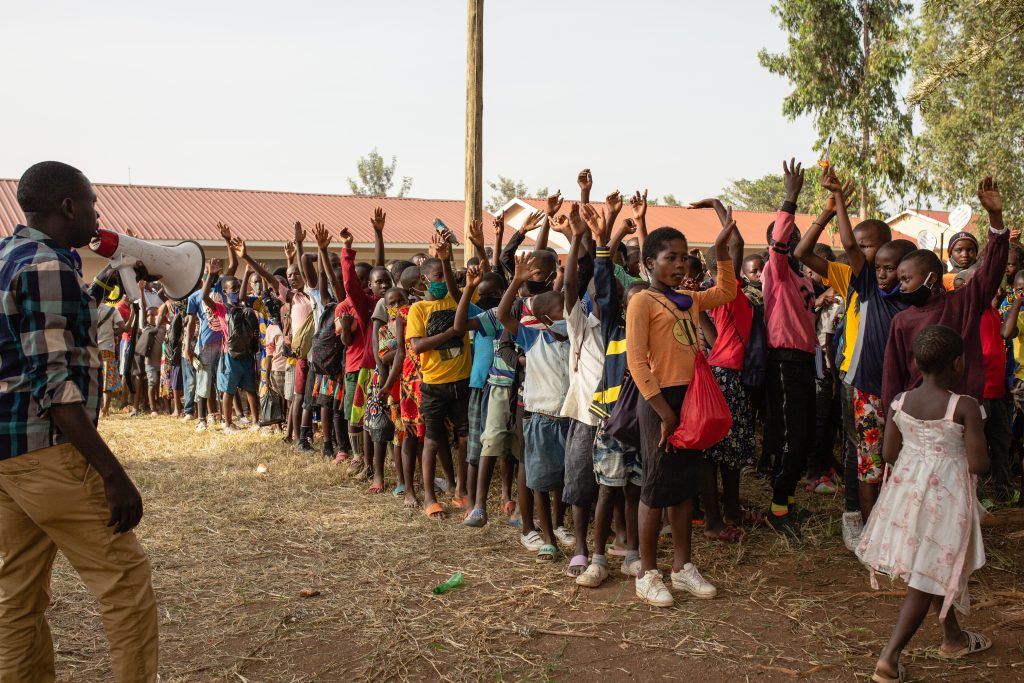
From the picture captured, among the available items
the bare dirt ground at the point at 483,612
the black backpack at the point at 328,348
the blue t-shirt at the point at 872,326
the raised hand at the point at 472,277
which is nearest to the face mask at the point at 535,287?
the raised hand at the point at 472,277

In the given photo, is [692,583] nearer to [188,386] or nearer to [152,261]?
[152,261]

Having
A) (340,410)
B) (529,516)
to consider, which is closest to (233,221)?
(340,410)

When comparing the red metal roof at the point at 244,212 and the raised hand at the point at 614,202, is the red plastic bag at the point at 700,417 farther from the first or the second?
the red metal roof at the point at 244,212

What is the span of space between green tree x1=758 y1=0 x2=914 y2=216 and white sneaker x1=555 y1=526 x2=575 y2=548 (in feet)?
52.0

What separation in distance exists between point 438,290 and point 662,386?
2.44 meters

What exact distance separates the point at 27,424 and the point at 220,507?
14.2ft

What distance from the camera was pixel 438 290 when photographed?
631 cm

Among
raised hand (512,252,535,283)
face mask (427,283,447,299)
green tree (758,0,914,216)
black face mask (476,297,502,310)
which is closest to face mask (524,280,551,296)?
raised hand (512,252,535,283)

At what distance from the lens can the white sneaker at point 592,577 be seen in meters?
4.70

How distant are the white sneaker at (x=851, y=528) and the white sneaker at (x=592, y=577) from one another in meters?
1.54

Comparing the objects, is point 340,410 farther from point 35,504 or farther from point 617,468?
point 35,504

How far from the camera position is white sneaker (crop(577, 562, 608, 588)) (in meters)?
4.70

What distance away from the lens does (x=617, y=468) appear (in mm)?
4648

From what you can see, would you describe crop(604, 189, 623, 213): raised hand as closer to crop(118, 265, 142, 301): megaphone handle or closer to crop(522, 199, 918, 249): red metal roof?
crop(118, 265, 142, 301): megaphone handle
